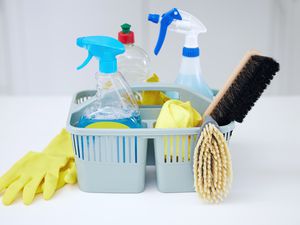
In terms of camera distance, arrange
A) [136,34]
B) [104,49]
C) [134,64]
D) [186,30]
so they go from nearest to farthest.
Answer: [104,49] < [186,30] < [134,64] < [136,34]

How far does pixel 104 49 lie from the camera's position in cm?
77

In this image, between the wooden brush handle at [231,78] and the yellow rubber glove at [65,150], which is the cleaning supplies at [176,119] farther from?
the yellow rubber glove at [65,150]

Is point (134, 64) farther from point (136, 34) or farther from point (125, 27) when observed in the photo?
point (136, 34)

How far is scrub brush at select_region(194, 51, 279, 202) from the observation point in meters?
0.76

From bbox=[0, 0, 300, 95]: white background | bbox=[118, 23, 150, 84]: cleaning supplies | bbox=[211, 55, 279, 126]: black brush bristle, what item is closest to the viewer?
bbox=[211, 55, 279, 126]: black brush bristle

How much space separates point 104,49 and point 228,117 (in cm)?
22

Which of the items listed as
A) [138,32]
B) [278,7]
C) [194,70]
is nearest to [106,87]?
[194,70]

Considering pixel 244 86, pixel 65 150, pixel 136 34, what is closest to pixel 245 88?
pixel 244 86

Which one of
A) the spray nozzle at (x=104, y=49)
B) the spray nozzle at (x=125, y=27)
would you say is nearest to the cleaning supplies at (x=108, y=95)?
the spray nozzle at (x=104, y=49)

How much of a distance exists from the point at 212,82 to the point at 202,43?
0.15 meters

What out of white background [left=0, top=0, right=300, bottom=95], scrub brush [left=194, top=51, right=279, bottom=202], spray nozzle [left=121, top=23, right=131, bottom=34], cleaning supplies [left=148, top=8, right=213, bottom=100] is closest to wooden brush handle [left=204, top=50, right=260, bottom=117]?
scrub brush [left=194, top=51, right=279, bottom=202]

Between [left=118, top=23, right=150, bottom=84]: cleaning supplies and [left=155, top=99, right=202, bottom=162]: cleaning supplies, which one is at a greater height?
[left=118, top=23, right=150, bottom=84]: cleaning supplies

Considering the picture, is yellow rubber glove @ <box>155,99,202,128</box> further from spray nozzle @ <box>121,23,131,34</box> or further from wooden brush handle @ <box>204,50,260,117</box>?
spray nozzle @ <box>121,23,131,34</box>

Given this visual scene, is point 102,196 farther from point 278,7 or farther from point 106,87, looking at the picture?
point 278,7
